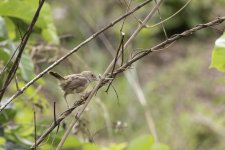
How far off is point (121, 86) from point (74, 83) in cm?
528

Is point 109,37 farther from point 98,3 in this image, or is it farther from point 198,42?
point 198,42

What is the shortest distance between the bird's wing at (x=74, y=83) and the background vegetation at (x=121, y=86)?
0.09 m

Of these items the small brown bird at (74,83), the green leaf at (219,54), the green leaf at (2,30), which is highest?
the green leaf at (2,30)

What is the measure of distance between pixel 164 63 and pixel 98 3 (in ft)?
4.44

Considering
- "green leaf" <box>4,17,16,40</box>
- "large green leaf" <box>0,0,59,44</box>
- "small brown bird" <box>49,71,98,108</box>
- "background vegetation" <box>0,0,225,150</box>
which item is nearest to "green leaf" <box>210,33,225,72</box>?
"background vegetation" <box>0,0,225,150</box>

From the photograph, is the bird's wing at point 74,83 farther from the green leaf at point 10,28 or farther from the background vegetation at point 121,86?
the green leaf at point 10,28

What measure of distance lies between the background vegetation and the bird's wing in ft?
0.28

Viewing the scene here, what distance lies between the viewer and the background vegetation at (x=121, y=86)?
190cm

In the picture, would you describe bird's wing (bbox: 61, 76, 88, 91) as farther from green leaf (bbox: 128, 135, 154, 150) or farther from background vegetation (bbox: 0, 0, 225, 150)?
green leaf (bbox: 128, 135, 154, 150)

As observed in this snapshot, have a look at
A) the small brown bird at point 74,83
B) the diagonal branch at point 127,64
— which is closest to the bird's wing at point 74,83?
the small brown bird at point 74,83

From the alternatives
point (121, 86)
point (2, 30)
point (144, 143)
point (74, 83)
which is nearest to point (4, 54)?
point (2, 30)

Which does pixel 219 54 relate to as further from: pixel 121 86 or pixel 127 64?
pixel 121 86

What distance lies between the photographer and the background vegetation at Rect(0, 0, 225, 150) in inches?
Answer: 74.6

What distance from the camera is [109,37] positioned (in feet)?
28.9
